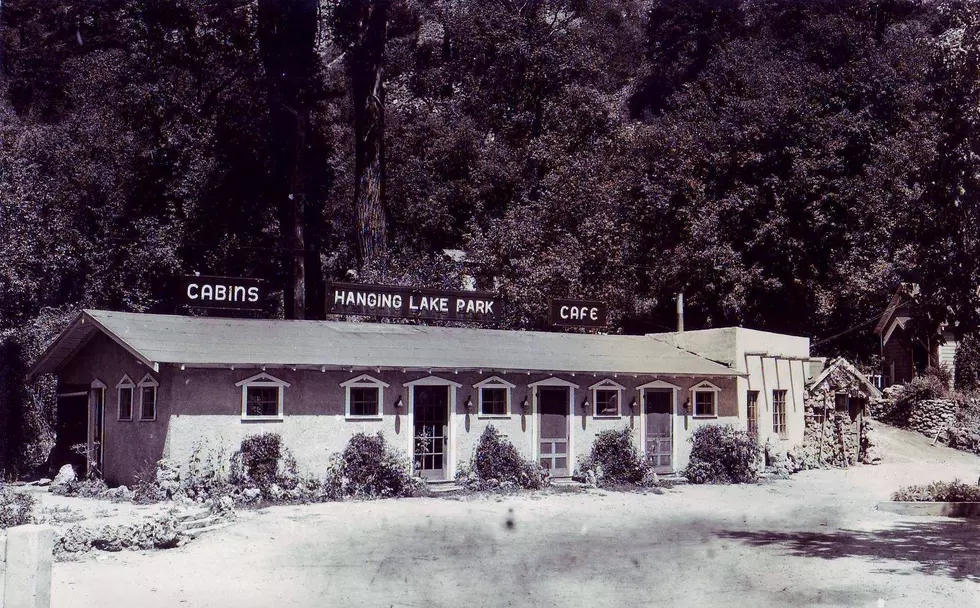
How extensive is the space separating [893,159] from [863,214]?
10.1 ft

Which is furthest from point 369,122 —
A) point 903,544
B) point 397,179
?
point 903,544

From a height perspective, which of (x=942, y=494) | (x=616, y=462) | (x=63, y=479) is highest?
(x=616, y=462)

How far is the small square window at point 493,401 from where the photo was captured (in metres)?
23.3

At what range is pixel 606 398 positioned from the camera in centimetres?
2522

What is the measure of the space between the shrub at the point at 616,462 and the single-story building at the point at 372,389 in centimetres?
43

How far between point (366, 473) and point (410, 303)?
6.35 metres

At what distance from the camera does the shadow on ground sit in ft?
42.3

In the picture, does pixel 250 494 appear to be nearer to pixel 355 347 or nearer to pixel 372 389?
pixel 372 389

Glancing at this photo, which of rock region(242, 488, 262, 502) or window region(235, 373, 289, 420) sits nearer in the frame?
rock region(242, 488, 262, 502)

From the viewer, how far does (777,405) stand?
2880 cm

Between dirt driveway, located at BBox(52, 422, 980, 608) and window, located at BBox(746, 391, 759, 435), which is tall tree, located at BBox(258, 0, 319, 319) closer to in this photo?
window, located at BBox(746, 391, 759, 435)

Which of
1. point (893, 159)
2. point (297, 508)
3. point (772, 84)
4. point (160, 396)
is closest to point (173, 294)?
point (160, 396)

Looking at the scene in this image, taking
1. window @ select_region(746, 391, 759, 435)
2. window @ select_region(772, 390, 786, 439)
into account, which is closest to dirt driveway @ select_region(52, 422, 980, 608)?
window @ select_region(746, 391, 759, 435)

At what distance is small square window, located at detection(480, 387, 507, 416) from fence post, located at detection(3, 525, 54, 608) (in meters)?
15.6
